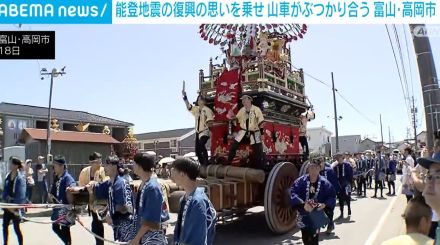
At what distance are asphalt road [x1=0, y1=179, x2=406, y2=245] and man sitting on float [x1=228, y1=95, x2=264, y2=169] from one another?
150 centimetres

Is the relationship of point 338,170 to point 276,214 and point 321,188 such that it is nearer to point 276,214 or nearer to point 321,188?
point 276,214

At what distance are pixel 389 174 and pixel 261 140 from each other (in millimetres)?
9371

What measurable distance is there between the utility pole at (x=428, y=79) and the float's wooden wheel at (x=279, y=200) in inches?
163

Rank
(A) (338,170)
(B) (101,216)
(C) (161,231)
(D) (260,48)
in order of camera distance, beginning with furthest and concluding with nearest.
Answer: (A) (338,170) < (D) (260,48) < (B) (101,216) < (C) (161,231)

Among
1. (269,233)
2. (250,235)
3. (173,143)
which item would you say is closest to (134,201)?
(250,235)

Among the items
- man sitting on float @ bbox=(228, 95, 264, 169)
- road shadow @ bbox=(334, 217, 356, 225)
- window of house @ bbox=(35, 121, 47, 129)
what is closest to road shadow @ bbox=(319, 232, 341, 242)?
road shadow @ bbox=(334, 217, 356, 225)

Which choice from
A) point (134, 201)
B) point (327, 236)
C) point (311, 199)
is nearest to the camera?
point (134, 201)

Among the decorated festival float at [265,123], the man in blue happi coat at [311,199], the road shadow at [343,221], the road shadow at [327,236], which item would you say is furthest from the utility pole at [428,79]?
the road shadow at [343,221]

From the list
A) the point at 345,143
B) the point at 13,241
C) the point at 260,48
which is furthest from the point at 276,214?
the point at 345,143

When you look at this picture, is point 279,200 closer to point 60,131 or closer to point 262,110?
point 262,110

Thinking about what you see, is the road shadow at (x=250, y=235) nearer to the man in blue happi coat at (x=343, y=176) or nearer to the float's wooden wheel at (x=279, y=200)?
the float's wooden wheel at (x=279, y=200)

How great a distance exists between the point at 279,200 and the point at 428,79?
4.72 m

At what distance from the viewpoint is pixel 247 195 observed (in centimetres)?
772

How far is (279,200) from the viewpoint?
7.98m
